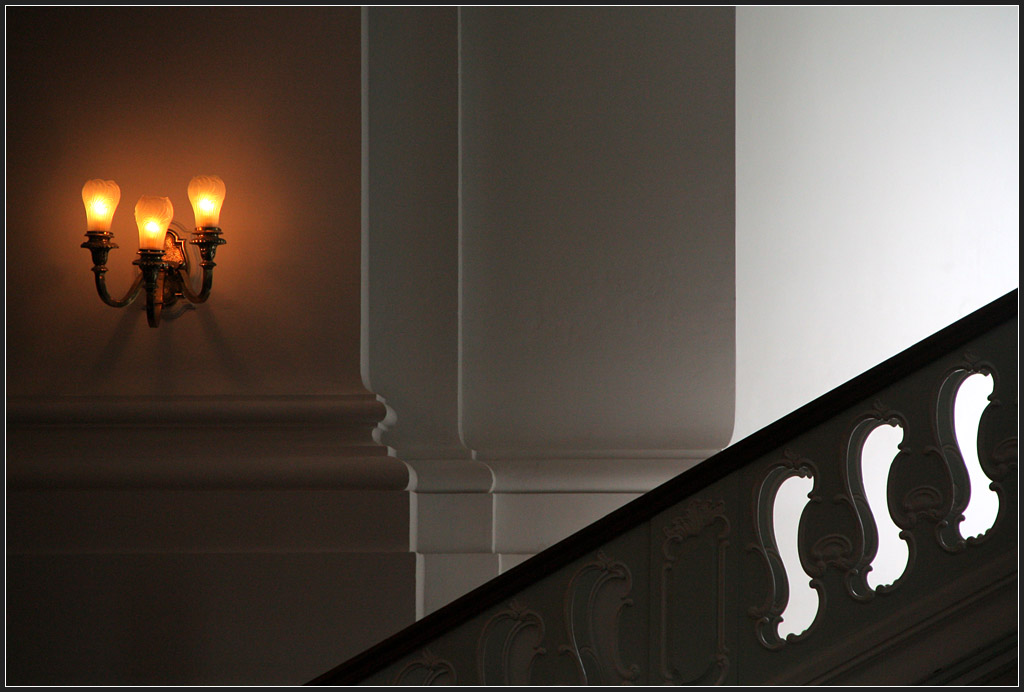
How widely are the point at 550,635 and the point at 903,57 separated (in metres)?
3.71

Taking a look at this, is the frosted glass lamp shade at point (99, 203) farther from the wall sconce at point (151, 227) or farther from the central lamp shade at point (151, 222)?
the central lamp shade at point (151, 222)

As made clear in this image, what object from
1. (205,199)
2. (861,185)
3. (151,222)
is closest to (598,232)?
(861,185)

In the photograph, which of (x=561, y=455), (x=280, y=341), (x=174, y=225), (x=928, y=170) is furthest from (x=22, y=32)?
(x=928, y=170)

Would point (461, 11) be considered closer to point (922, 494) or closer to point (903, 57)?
point (903, 57)

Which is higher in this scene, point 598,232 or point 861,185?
point 861,185

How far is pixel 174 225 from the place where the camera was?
12.5 ft

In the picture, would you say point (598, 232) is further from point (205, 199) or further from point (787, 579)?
point (787, 579)

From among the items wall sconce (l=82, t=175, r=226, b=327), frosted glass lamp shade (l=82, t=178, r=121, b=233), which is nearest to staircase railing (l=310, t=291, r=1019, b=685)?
wall sconce (l=82, t=175, r=226, b=327)

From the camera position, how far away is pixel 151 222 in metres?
3.62

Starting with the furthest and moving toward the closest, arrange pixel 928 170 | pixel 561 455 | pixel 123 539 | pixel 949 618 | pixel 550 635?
pixel 928 170
pixel 561 455
pixel 123 539
pixel 550 635
pixel 949 618

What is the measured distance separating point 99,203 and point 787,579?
9.75ft

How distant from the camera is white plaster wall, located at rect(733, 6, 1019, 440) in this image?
4.38 m

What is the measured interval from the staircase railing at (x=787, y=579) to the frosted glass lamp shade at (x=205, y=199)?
1.94m

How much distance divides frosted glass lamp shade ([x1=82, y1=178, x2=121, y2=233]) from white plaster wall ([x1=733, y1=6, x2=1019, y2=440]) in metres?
2.86
